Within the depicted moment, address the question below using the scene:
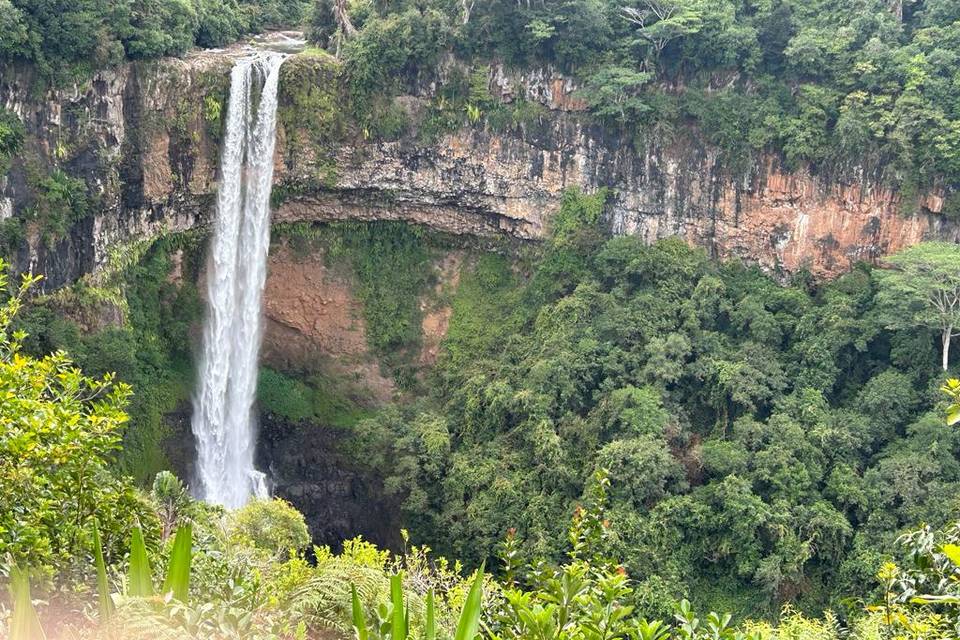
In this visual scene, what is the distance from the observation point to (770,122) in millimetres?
20703

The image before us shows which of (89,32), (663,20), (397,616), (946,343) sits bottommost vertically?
(946,343)

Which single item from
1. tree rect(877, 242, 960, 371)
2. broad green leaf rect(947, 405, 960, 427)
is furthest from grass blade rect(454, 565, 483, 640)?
tree rect(877, 242, 960, 371)

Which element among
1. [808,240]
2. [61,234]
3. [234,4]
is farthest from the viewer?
[234,4]

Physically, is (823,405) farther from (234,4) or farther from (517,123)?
(234,4)

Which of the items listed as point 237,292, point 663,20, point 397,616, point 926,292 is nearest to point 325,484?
point 237,292

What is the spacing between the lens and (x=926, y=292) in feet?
60.8

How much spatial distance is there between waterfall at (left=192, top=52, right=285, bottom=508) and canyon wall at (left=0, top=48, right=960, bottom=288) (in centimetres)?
41

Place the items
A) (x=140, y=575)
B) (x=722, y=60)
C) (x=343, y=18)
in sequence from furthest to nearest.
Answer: (x=343, y=18), (x=722, y=60), (x=140, y=575)

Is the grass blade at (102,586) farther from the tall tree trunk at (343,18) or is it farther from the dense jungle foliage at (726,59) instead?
the tall tree trunk at (343,18)

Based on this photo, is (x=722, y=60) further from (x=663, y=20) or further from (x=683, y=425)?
(x=683, y=425)

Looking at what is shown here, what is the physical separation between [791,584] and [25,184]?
15.2 metres

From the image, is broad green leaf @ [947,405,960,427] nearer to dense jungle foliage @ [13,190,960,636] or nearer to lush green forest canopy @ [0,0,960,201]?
dense jungle foliage @ [13,190,960,636]

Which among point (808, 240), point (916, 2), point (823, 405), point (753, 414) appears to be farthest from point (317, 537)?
point (916, 2)

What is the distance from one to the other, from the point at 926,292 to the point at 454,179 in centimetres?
1039
